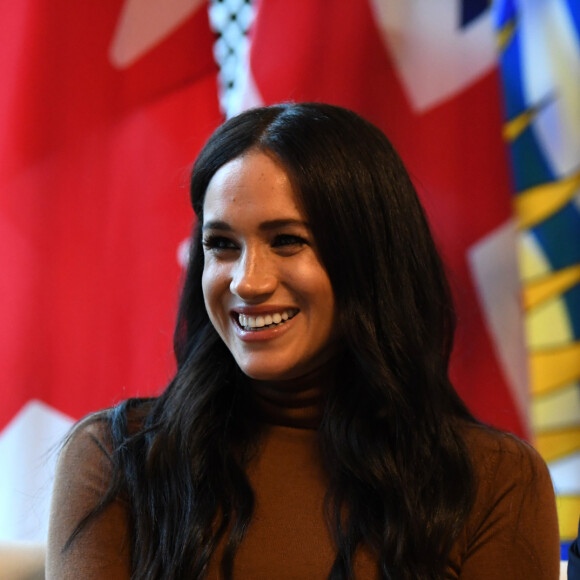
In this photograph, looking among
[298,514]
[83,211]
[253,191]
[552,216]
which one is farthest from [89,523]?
[552,216]

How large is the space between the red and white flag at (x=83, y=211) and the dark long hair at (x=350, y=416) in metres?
0.63

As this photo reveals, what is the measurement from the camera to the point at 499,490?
1.21 m

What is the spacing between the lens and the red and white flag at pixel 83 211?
187 cm

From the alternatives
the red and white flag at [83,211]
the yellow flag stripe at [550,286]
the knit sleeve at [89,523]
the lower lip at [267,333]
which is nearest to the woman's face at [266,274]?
the lower lip at [267,333]

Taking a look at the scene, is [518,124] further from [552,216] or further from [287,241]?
[287,241]

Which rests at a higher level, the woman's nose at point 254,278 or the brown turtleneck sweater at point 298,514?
the woman's nose at point 254,278

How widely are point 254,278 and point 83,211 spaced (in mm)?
888

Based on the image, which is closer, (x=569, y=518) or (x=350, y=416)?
(x=350, y=416)

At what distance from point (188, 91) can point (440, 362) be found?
98 cm

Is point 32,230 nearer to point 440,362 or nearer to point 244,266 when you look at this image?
point 244,266

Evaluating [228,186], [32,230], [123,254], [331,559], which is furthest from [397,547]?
[32,230]

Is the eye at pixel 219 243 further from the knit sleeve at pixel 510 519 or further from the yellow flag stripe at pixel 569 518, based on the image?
the yellow flag stripe at pixel 569 518

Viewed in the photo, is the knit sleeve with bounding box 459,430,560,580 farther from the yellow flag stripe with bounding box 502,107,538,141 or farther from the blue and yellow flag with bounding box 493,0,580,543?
the yellow flag stripe with bounding box 502,107,538,141

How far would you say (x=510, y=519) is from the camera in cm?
119
